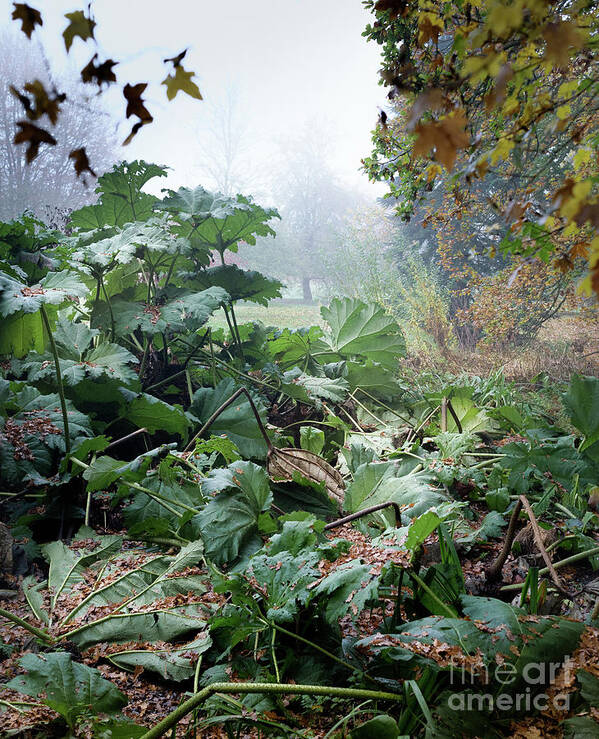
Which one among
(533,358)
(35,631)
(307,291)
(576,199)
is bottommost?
(35,631)

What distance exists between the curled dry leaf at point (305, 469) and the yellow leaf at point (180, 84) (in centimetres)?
85

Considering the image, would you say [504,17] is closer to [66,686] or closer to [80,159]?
[80,159]

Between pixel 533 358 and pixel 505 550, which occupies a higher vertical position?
pixel 533 358

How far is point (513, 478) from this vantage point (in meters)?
1.14

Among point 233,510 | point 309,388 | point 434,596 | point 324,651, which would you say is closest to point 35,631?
point 233,510

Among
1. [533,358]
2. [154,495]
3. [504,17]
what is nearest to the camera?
[504,17]

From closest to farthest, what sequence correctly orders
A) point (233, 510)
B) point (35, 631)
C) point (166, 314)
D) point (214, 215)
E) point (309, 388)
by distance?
point (35, 631) < point (233, 510) < point (166, 314) < point (214, 215) < point (309, 388)

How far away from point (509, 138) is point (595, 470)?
0.79 meters

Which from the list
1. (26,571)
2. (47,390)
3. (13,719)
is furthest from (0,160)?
(13,719)

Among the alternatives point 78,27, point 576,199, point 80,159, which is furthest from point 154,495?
point 576,199

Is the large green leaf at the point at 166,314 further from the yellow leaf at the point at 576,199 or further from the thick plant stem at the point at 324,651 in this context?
the yellow leaf at the point at 576,199

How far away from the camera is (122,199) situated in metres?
2.08

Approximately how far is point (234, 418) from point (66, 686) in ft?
3.28

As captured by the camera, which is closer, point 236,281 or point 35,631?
point 35,631
